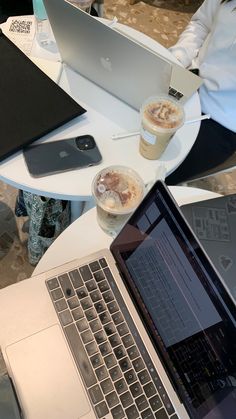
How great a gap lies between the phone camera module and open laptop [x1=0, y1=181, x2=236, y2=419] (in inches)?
11.2

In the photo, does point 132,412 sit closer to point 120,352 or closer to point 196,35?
point 120,352

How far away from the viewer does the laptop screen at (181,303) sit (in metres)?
0.51

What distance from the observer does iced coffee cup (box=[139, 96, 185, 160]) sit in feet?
2.57

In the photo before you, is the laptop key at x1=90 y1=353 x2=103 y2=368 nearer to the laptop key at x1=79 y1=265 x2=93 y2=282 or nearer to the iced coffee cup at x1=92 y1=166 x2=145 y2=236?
the laptop key at x1=79 y1=265 x2=93 y2=282

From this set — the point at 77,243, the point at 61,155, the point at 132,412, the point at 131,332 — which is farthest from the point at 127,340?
the point at 61,155

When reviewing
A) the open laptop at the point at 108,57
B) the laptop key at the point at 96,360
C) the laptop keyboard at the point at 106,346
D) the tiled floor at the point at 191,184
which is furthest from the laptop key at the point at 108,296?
the tiled floor at the point at 191,184

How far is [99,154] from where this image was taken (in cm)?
84

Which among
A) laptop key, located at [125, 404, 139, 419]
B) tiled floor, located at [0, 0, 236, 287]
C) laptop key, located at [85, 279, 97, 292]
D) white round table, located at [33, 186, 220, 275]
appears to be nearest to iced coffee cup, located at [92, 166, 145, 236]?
white round table, located at [33, 186, 220, 275]

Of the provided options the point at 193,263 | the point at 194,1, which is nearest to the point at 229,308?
the point at 193,263

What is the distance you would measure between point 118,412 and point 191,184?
1.34 m

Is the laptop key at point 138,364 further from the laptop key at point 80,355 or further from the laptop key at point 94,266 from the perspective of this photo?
the laptop key at point 94,266

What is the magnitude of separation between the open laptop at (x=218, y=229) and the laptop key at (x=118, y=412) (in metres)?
0.30

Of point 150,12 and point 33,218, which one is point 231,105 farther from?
point 150,12

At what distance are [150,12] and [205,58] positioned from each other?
67.8 inches
